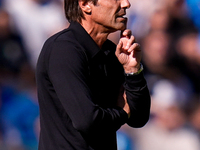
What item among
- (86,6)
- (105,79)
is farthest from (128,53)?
(86,6)

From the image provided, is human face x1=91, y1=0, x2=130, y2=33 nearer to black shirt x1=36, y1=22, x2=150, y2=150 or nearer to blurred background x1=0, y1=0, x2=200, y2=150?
black shirt x1=36, y1=22, x2=150, y2=150

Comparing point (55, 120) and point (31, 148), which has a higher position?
point (55, 120)

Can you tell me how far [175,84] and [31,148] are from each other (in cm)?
155

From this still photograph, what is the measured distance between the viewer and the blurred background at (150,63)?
406cm

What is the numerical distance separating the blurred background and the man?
5.78 feet

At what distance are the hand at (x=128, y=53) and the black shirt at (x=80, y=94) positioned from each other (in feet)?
0.20


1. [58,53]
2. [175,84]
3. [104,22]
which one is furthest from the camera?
[175,84]

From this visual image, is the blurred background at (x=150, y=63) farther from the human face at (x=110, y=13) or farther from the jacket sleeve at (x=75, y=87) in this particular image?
the jacket sleeve at (x=75, y=87)

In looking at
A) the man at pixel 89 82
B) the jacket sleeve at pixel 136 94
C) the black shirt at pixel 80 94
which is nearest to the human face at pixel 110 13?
the man at pixel 89 82

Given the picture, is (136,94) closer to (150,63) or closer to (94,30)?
(94,30)

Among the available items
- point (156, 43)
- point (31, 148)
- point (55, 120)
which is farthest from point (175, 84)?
point (55, 120)

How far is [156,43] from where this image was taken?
4086mm

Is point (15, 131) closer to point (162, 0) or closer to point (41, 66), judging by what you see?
point (162, 0)

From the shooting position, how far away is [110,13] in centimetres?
220
